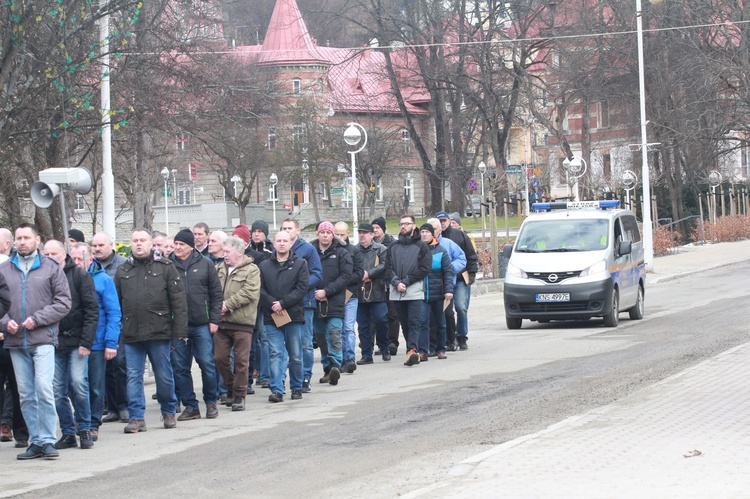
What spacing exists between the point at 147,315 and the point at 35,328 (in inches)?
56.4

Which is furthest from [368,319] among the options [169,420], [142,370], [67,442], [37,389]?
[37,389]

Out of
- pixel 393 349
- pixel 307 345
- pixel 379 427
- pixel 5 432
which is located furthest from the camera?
pixel 393 349

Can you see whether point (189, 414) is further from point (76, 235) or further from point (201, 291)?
point (76, 235)

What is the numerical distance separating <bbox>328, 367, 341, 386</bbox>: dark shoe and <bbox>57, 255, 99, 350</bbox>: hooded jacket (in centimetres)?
389

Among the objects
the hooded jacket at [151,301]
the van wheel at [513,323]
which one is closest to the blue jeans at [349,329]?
the hooded jacket at [151,301]

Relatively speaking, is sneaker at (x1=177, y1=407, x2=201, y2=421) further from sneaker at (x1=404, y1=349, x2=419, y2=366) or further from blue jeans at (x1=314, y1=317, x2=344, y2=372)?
sneaker at (x1=404, y1=349, x2=419, y2=366)

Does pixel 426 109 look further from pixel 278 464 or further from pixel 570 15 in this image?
pixel 278 464

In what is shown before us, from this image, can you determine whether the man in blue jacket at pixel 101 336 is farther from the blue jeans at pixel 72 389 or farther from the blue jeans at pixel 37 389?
the blue jeans at pixel 37 389

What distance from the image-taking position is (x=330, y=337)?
1441cm

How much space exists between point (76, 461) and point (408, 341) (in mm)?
6667

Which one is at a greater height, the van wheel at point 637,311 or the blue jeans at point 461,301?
the blue jeans at point 461,301

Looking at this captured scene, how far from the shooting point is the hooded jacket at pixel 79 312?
10.5 metres

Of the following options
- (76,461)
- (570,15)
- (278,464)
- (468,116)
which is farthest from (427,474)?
(468,116)

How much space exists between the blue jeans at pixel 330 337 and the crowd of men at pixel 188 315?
0.02 meters
